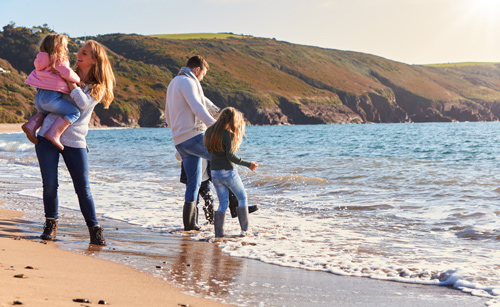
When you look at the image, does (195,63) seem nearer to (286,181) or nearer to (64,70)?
(64,70)

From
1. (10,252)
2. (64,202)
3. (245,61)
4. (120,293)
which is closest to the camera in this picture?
(120,293)

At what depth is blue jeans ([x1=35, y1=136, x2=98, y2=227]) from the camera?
15.6ft

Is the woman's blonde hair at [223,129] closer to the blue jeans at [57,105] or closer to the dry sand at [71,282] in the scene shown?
the blue jeans at [57,105]

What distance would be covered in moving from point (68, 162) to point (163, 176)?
909 cm

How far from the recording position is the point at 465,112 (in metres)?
170

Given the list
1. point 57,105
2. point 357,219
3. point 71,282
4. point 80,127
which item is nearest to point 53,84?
point 57,105

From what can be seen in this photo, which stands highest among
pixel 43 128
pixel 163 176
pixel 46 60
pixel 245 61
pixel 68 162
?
pixel 245 61

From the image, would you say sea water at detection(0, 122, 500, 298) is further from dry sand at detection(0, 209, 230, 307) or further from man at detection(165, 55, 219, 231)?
dry sand at detection(0, 209, 230, 307)

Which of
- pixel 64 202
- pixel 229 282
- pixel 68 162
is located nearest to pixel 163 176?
pixel 64 202

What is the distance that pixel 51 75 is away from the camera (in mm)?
4594

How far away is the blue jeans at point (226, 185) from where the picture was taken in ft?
18.6

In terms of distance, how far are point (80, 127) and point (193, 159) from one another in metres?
1.57

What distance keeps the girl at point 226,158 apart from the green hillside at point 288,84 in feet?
343

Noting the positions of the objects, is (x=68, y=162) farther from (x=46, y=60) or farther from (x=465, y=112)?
(x=465, y=112)
